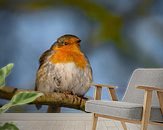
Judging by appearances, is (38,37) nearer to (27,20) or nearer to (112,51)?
(27,20)

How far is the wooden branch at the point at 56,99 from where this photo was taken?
12.4 ft

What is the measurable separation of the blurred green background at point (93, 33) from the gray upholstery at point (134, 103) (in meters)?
0.76

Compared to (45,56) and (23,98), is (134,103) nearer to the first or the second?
(45,56)

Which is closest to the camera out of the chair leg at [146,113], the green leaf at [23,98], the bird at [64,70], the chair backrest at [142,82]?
the green leaf at [23,98]

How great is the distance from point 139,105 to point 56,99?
1.44 m

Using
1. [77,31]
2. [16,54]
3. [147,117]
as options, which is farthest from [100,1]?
[147,117]

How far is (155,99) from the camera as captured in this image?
2.95 m

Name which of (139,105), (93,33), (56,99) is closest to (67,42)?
(93,33)

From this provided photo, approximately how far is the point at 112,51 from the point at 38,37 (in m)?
0.92

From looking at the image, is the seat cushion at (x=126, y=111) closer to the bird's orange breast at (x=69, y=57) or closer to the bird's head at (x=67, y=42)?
the bird's orange breast at (x=69, y=57)

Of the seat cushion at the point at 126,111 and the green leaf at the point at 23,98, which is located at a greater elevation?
the green leaf at the point at 23,98

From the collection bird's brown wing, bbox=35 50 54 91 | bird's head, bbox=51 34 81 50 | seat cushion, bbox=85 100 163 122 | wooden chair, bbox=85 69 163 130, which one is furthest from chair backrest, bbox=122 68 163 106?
bird's brown wing, bbox=35 50 54 91

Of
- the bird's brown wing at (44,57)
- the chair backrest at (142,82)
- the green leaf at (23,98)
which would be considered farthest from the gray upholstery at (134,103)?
the green leaf at (23,98)

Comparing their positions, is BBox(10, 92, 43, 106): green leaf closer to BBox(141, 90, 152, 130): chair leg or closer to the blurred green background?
BBox(141, 90, 152, 130): chair leg
